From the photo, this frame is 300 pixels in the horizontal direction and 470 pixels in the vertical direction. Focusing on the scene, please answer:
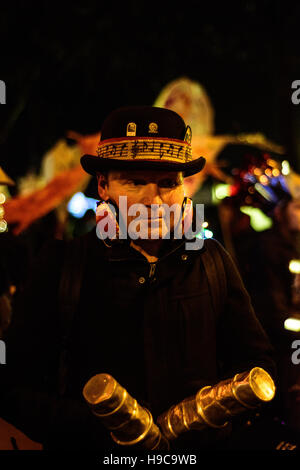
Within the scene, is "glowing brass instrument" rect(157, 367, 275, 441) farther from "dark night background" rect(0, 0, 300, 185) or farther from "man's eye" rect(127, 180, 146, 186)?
"dark night background" rect(0, 0, 300, 185)

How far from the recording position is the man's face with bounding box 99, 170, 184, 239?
2037 mm

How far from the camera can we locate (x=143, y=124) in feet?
6.77

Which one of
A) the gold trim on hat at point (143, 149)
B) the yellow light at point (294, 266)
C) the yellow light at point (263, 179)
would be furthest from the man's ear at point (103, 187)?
the yellow light at point (263, 179)

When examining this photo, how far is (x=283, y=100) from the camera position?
10.2 meters

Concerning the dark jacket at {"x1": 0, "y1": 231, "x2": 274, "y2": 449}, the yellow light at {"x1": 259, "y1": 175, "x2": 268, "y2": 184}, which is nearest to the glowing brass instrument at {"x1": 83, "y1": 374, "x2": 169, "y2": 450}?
the dark jacket at {"x1": 0, "y1": 231, "x2": 274, "y2": 449}

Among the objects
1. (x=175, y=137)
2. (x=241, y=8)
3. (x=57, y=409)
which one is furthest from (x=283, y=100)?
(x=57, y=409)

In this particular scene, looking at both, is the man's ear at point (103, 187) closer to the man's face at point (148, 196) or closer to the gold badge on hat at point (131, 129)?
the man's face at point (148, 196)

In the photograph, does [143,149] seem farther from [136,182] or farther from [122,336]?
[122,336]

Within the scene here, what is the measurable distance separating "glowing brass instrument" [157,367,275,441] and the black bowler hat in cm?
91

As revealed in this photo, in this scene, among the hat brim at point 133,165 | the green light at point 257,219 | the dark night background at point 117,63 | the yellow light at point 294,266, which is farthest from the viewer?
the dark night background at point 117,63

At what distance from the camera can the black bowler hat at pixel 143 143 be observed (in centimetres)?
201

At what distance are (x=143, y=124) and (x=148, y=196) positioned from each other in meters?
0.32

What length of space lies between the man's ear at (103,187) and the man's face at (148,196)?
0.26 ft

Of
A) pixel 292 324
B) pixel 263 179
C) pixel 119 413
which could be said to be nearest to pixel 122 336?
pixel 119 413
